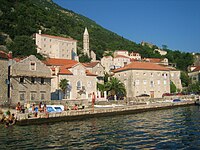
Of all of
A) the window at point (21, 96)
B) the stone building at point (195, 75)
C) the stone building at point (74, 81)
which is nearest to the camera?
the window at point (21, 96)

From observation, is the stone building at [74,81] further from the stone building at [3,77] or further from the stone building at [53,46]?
the stone building at [53,46]

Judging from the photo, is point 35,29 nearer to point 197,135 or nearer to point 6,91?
point 6,91

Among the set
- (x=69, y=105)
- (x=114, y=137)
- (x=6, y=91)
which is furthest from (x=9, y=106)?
(x=114, y=137)

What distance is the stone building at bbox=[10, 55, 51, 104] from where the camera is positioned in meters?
42.9

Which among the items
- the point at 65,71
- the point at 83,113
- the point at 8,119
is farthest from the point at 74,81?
the point at 8,119

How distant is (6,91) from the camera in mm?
40312

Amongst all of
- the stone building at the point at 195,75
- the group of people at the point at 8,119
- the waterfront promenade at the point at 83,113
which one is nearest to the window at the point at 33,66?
the waterfront promenade at the point at 83,113

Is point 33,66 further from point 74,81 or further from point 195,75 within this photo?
point 195,75

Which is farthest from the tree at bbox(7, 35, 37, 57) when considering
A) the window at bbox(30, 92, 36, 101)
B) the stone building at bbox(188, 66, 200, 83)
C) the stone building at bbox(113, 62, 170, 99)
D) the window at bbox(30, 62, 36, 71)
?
the stone building at bbox(188, 66, 200, 83)

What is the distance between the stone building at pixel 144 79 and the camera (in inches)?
2921

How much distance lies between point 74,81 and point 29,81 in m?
15.9

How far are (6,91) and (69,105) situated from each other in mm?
11477

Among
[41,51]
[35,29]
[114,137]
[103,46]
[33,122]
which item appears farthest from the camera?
[103,46]

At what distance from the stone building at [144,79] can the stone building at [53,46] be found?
36.7m
